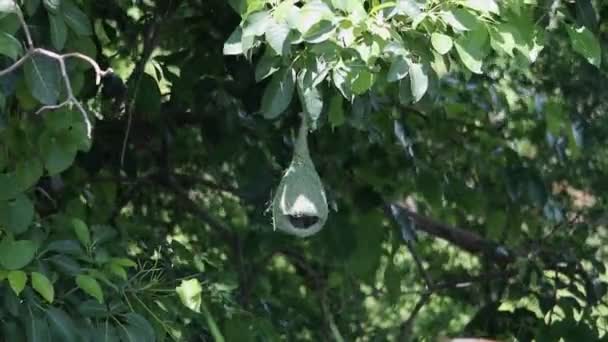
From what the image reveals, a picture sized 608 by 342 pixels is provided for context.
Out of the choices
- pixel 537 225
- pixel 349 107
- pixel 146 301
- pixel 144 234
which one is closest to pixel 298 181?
pixel 349 107

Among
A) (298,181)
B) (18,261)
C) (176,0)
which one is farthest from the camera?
(176,0)

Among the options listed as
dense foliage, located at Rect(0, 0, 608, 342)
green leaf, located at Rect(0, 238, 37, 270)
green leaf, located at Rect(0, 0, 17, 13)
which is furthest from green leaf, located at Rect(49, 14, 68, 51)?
green leaf, located at Rect(0, 238, 37, 270)

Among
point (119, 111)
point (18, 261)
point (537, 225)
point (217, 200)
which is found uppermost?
point (18, 261)

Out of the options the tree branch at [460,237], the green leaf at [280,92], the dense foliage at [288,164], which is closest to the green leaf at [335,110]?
the dense foliage at [288,164]

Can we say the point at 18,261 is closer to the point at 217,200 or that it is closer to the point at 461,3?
the point at 461,3

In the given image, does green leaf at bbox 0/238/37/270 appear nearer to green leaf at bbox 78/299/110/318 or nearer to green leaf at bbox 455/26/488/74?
green leaf at bbox 78/299/110/318

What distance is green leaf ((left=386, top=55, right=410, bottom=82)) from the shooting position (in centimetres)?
198

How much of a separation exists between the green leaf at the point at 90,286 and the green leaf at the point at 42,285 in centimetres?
8

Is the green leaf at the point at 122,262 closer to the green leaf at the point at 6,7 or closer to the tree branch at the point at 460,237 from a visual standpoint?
the green leaf at the point at 6,7

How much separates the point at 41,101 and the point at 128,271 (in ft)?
1.95

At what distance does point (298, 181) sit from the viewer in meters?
2.47

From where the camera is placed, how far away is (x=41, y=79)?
2219 millimetres

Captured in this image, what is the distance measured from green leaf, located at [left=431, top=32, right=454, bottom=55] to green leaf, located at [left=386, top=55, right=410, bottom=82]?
5 cm

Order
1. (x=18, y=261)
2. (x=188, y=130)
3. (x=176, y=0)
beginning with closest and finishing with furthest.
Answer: (x=18, y=261), (x=176, y=0), (x=188, y=130)
